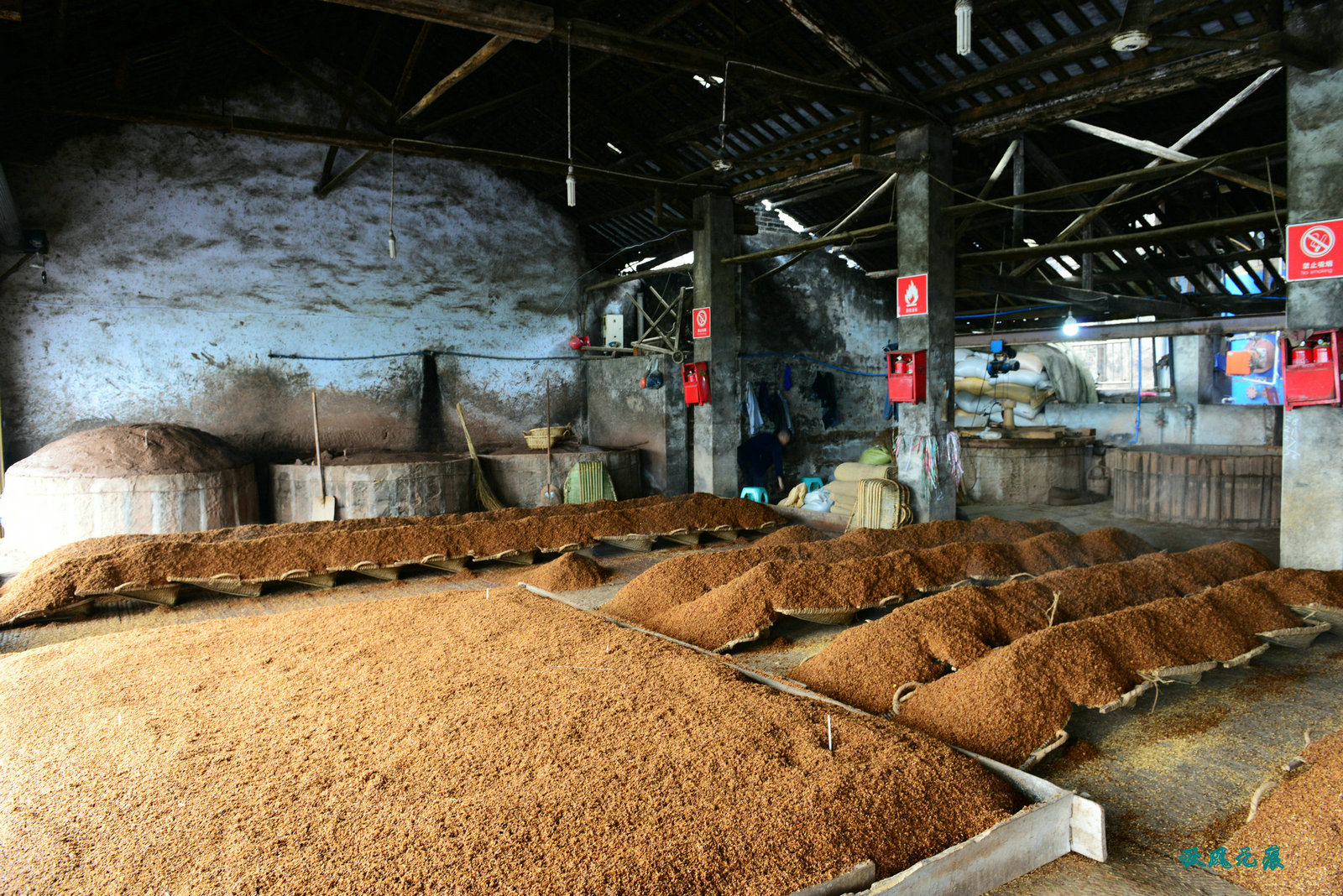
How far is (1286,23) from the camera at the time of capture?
197 inches

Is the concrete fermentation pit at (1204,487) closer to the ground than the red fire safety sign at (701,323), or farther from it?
closer to the ground

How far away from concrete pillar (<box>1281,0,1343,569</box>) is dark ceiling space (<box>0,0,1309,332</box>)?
0.92ft

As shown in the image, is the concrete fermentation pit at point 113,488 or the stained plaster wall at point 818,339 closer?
the concrete fermentation pit at point 113,488

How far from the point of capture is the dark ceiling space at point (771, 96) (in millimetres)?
5688

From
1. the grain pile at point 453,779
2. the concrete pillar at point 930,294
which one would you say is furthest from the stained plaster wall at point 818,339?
the grain pile at point 453,779

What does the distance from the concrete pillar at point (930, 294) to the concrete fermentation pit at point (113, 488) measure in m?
6.81

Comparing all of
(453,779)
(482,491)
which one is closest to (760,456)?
(482,491)

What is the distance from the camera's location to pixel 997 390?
1290 centimetres

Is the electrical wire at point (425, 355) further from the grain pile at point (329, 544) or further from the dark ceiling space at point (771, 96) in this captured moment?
the grain pile at point (329, 544)

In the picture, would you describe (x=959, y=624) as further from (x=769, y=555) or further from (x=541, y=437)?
(x=541, y=437)

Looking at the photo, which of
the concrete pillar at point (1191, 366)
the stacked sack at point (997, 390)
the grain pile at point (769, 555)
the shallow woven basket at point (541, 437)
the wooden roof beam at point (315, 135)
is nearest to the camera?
the grain pile at point (769, 555)

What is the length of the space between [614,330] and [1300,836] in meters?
9.93

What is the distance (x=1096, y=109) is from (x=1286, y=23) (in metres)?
1.40

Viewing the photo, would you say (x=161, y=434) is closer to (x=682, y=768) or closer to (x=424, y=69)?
(x=424, y=69)
